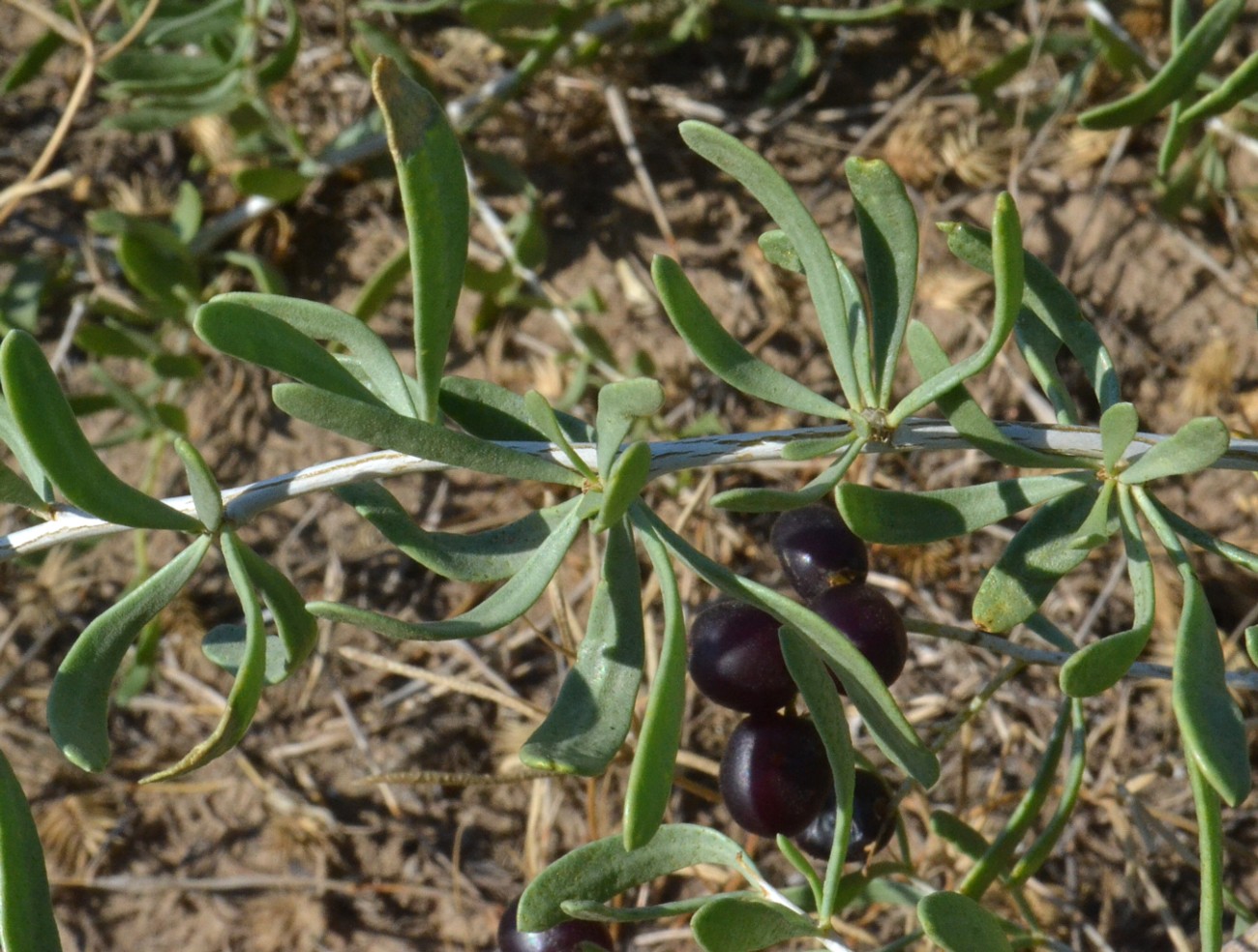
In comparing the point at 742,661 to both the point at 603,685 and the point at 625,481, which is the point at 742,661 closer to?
the point at 603,685

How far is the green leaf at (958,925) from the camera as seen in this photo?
55.1 inches

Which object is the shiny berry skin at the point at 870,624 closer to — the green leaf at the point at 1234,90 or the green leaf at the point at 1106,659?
the green leaf at the point at 1106,659

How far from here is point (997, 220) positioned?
1269 millimetres

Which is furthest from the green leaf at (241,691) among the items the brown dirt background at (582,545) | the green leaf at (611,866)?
the brown dirt background at (582,545)

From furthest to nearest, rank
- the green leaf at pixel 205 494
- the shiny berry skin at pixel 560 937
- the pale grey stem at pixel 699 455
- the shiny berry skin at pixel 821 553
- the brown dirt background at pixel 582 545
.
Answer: the brown dirt background at pixel 582 545
the shiny berry skin at pixel 560 937
the shiny berry skin at pixel 821 553
the pale grey stem at pixel 699 455
the green leaf at pixel 205 494

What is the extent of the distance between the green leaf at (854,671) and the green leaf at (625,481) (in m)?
0.25

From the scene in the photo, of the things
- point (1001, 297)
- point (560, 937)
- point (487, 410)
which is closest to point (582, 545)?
point (560, 937)

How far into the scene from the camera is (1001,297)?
1347 mm

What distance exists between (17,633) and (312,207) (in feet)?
4.79

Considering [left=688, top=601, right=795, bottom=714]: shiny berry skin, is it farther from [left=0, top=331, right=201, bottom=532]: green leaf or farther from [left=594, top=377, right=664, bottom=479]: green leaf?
[left=0, top=331, right=201, bottom=532]: green leaf

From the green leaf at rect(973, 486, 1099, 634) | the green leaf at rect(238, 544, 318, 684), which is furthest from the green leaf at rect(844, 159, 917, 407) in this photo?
the green leaf at rect(238, 544, 318, 684)

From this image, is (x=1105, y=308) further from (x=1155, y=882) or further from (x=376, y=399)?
(x=376, y=399)

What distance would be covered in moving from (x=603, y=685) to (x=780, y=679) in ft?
0.93

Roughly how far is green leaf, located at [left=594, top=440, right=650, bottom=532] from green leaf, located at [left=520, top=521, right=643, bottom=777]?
30 cm
